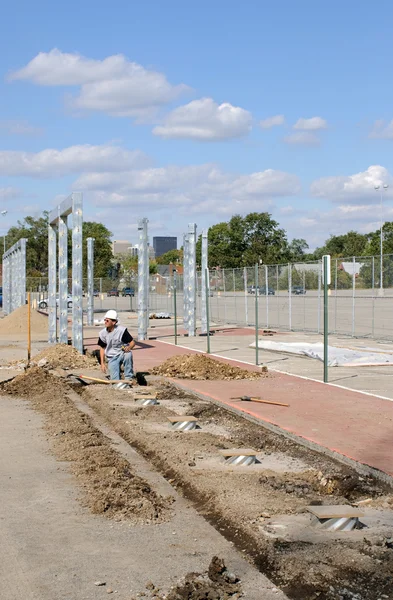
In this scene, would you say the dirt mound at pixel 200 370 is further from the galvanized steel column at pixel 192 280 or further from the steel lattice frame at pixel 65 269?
the galvanized steel column at pixel 192 280

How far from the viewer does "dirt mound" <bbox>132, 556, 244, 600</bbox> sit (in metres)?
4.55

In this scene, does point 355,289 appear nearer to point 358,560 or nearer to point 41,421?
point 41,421

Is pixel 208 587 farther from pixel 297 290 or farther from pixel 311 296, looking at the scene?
pixel 297 290

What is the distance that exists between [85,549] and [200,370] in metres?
10.8

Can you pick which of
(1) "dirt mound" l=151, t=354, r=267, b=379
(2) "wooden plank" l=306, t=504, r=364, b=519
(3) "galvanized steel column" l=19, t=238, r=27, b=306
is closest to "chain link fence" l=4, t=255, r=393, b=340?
(1) "dirt mound" l=151, t=354, r=267, b=379

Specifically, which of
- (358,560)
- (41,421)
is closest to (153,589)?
(358,560)

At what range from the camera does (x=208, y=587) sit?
4.66 m

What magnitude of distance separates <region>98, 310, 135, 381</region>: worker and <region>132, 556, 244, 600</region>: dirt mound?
33.5 ft

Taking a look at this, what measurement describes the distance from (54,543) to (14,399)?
27.8 feet

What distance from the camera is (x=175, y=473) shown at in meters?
7.86

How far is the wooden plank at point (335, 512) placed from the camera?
233 inches

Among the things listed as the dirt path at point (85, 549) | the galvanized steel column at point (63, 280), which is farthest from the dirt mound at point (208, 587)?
the galvanized steel column at point (63, 280)

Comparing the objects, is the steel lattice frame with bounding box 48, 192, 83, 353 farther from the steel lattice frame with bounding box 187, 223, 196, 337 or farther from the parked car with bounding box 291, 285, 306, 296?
the parked car with bounding box 291, 285, 306, 296

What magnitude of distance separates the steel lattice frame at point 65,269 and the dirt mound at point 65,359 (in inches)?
51.4
